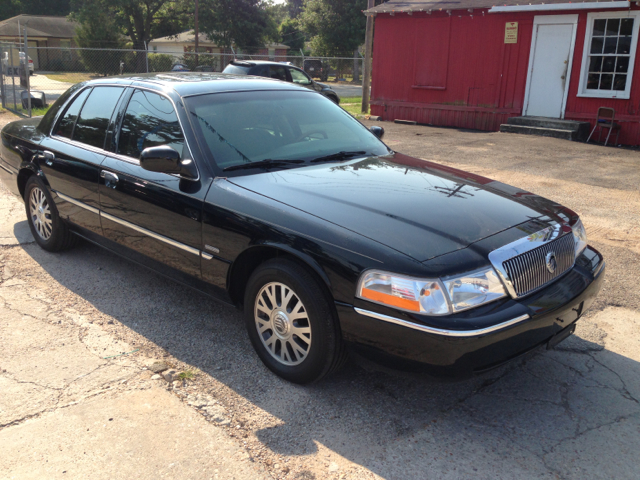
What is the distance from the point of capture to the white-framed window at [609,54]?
12461 millimetres

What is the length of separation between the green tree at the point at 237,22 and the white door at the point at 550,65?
3670 centimetres

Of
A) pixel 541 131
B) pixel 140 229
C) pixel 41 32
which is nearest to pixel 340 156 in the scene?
pixel 140 229

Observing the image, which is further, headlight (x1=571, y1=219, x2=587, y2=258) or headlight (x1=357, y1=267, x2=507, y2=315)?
headlight (x1=571, y1=219, x2=587, y2=258)

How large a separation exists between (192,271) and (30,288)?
172 centimetres

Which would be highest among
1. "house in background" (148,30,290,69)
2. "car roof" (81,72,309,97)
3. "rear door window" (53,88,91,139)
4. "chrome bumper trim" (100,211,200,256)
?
"house in background" (148,30,290,69)

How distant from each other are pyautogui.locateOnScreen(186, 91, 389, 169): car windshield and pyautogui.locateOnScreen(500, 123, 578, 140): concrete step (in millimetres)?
10260

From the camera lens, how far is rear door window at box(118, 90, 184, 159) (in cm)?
376

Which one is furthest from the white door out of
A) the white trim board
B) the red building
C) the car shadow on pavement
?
the car shadow on pavement

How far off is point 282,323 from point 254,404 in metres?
0.45

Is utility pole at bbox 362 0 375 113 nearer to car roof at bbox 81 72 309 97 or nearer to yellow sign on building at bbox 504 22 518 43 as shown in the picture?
yellow sign on building at bbox 504 22 518 43

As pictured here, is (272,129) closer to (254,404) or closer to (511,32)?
(254,404)

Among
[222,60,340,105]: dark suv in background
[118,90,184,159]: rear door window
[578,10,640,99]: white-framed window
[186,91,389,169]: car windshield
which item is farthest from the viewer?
[222,60,340,105]: dark suv in background

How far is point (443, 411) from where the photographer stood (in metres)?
3.00

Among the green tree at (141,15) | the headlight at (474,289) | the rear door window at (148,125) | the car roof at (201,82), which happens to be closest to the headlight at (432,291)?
the headlight at (474,289)
